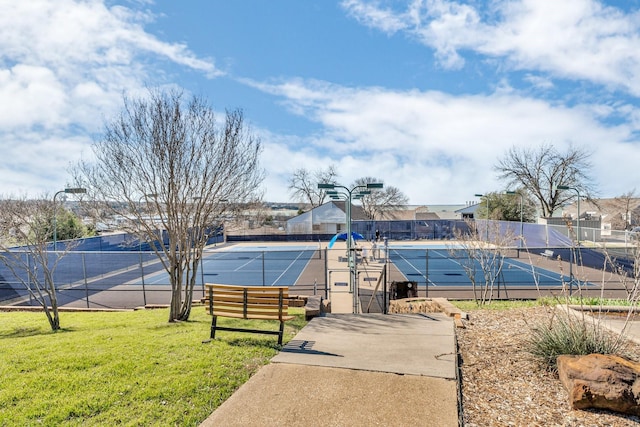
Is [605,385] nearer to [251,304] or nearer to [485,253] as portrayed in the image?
[251,304]

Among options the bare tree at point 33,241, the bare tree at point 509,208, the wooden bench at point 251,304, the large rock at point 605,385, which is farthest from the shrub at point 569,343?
the bare tree at point 509,208

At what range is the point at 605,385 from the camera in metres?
3.38

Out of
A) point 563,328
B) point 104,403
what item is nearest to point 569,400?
point 563,328

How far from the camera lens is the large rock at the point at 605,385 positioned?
3.31 m

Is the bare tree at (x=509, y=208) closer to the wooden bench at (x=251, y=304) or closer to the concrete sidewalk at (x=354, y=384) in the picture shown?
the concrete sidewalk at (x=354, y=384)

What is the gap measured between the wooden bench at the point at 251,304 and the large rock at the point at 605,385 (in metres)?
3.54

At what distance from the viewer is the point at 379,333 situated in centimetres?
593

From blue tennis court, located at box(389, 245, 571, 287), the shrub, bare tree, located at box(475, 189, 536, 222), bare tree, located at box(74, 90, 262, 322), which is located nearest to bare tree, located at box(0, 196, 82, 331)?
bare tree, located at box(74, 90, 262, 322)

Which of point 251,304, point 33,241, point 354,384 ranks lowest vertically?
point 354,384

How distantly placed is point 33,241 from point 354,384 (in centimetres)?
992

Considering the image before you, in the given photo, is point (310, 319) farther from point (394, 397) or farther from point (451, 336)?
point (394, 397)

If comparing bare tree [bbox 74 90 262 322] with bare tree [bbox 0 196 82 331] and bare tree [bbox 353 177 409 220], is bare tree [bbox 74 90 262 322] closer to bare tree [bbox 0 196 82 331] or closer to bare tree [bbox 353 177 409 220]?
bare tree [bbox 0 196 82 331]

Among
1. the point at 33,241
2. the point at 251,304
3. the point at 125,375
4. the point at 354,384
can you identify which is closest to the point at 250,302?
the point at 251,304

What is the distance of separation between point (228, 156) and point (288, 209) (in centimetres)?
7531
